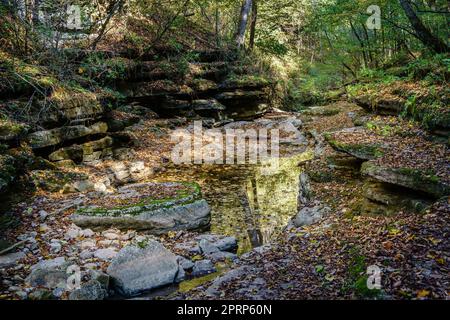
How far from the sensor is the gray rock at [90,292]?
518 cm

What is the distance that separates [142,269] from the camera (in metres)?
5.98

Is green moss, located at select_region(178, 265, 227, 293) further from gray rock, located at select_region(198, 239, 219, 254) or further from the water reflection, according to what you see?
the water reflection

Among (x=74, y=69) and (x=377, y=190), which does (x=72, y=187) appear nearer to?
(x=74, y=69)

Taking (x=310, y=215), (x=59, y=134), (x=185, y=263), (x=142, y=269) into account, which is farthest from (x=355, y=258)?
(x=59, y=134)

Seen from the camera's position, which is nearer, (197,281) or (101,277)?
(101,277)

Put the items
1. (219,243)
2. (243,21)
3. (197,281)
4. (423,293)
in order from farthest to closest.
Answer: (243,21), (219,243), (197,281), (423,293)

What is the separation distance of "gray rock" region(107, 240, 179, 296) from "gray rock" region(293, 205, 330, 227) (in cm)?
297

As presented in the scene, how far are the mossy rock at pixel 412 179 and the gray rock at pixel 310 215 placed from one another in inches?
49.1

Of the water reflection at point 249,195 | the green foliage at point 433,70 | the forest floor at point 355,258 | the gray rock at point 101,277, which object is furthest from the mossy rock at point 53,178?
the green foliage at point 433,70

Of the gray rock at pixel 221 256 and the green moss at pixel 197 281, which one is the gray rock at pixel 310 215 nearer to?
the gray rock at pixel 221 256

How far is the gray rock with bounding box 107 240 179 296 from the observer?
18.9 ft

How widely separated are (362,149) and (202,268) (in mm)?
5311

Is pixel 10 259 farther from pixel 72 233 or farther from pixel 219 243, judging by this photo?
pixel 219 243

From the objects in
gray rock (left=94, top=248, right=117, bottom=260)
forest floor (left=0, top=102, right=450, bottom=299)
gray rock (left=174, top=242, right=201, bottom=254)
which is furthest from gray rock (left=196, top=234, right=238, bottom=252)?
gray rock (left=94, top=248, right=117, bottom=260)
